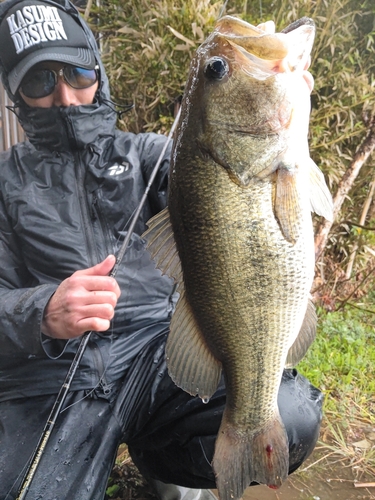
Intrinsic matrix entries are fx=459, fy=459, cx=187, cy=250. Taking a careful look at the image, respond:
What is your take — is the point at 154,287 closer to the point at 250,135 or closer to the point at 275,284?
the point at 275,284

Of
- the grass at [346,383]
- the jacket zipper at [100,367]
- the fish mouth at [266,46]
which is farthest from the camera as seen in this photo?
the grass at [346,383]

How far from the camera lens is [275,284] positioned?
1.33 meters

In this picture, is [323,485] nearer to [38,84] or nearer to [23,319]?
[23,319]

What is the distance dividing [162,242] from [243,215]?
10.6 inches

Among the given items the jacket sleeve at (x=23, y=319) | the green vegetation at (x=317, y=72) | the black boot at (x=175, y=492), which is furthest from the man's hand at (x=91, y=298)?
the green vegetation at (x=317, y=72)

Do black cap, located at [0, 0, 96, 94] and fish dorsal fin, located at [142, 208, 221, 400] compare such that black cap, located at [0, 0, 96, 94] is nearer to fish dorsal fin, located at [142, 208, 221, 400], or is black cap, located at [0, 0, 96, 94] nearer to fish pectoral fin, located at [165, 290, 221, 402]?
fish dorsal fin, located at [142, 208, 221, 400]

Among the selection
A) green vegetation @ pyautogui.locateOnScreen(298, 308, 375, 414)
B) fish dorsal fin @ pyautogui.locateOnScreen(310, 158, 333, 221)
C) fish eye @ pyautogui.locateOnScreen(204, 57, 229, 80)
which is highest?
fish eye @ pyautogui.locateOnScreen(204, 57, 229, 80)

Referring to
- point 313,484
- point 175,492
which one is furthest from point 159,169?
point 313,484

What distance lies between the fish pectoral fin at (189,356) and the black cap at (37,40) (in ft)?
4.51

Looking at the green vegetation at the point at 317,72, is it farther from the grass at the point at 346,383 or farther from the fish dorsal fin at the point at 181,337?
the fish dorsal fin at the point at 181,337

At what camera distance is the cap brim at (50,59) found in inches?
82.1

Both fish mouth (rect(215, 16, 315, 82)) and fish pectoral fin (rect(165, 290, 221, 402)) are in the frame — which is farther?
fish pectoral fin (rect(165, 290, 221, 402))

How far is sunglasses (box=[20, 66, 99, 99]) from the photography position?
213cm

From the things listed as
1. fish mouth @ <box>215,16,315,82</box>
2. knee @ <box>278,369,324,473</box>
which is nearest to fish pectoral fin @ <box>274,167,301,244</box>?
fish mouth @ <box>215,16,315,82</box>
